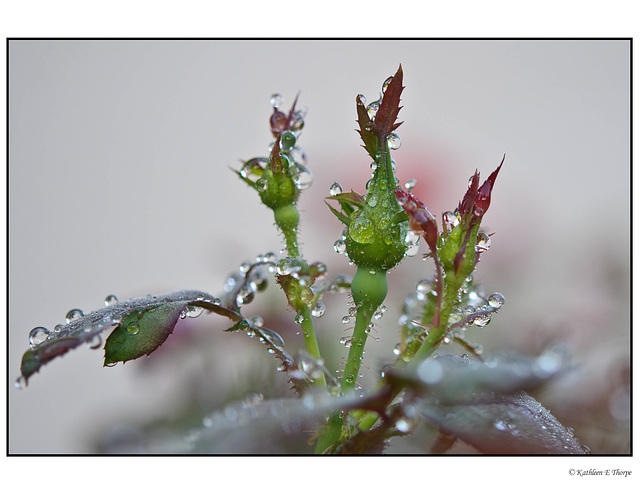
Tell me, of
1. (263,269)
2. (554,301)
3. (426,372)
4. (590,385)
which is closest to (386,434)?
(426,372)

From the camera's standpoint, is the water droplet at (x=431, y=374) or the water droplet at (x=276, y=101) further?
the water droplet at (x=276, y=101)

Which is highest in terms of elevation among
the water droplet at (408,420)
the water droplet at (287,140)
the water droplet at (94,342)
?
the water droplet at (287,140)

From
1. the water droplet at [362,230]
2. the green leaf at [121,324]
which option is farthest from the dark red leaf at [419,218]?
the green leaf at [121,324]

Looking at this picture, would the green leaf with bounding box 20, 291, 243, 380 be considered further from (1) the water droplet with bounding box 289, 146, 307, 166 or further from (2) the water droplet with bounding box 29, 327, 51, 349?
(1) the water droplet with bounding box 289, 146, 307, 166

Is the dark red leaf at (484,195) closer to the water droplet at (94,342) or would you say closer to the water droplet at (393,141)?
the water droplet at (393,141)

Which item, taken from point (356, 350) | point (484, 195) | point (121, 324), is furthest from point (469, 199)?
point (121, 324)

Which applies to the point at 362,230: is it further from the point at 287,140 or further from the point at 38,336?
the point at 38,336

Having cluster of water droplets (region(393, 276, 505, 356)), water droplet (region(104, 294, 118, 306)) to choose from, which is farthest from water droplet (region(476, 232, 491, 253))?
water droplet (region(104, 294, 118, 306))
